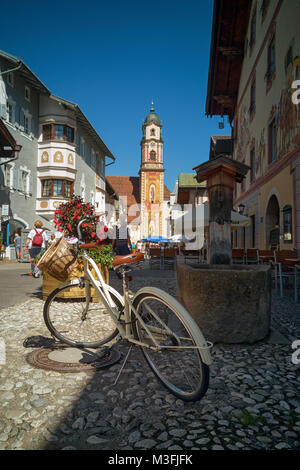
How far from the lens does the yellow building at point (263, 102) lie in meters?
9.95

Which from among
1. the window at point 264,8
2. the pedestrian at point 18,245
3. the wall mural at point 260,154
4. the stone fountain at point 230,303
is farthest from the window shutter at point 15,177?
the stone fountain at point 230,303

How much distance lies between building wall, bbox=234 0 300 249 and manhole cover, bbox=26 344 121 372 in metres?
7.69

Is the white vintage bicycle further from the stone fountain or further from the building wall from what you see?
the building wall

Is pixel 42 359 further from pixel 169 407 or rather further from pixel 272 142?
pixel 272 142

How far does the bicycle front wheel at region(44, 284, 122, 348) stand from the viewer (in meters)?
3.50

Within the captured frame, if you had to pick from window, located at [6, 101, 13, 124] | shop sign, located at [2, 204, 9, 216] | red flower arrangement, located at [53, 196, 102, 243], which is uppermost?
window, located at [6, 101, 13, 124]

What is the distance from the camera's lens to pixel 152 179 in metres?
62.5

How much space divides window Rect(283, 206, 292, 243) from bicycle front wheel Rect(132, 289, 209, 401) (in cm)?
814

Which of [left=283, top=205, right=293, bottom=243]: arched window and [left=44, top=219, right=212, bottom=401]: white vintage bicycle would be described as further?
[left=283, top=205, right=293, bottom=243]: arched window

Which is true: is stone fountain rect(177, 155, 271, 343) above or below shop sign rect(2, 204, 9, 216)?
below

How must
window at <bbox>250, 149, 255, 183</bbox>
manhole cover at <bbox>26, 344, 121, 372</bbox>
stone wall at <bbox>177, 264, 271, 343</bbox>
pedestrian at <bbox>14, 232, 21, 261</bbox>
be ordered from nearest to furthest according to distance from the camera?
1. manhole cover at <bbox>26, 344, 121, 372</bbox>
2. stone wall at <bbox>177, 264, 271, 343</bbox>
3. window at <bbox>250, 149, 255, 183</bbox>
4. pedestrian at <bbox>14, 232, 21, 261</bbox>

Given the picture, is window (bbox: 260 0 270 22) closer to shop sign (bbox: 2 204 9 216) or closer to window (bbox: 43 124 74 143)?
window (bbox: 43 124 74 143)

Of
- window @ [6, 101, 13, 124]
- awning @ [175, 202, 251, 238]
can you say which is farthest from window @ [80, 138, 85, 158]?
awning @ [175, 202, 251, 238]

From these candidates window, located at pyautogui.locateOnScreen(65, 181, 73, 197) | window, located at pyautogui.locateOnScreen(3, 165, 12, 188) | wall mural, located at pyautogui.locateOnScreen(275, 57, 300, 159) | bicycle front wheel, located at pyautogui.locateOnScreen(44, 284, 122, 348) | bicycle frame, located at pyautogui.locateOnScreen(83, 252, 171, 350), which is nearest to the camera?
bicycle frame, located at pyautogui.locateOnScreen(83, 252, 171, 350)
